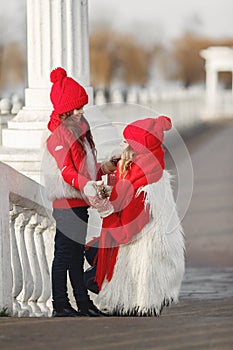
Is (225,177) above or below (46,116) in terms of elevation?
below

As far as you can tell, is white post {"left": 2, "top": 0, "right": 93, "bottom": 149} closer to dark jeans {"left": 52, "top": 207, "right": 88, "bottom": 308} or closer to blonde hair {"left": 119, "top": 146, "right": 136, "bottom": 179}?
dark jeans {"left": 52, "top": 207, "right": 88, "bottom": 308}

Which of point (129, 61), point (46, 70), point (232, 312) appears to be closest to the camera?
point (232, 312)

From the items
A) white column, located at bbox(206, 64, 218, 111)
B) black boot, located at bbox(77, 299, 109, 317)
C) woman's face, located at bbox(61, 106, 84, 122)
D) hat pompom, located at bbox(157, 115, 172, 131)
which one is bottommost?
white column, located at bbox(206, 64, 218, 111)

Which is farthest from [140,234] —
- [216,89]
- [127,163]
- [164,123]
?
[216,89]

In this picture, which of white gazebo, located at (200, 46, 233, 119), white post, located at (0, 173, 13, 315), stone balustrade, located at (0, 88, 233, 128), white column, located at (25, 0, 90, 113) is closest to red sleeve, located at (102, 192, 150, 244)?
white post, located at (0, 173, 13, 315)

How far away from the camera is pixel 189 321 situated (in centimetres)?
607

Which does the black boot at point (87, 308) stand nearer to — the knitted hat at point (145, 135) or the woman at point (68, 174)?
the woman at point (68, 174)

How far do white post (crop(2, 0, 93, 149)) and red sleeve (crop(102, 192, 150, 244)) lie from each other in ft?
6.45

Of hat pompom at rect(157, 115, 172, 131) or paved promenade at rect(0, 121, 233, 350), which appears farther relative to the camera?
hat pompom at rect(157, 115, 172, 131)

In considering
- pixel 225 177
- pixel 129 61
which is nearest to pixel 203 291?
pixel 225 177

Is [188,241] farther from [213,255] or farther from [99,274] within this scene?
[99,274]

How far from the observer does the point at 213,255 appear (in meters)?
11.7

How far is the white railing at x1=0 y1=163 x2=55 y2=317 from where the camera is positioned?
6547 mm

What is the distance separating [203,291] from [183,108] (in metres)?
28.3
